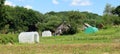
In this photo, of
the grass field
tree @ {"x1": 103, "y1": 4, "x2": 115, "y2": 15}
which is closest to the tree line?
tree @ {"x1": 103, "y1": 4, "x2": 115, "y2": 15}

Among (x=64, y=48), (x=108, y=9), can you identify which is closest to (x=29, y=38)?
(x=64, y=48)

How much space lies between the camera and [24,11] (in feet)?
400

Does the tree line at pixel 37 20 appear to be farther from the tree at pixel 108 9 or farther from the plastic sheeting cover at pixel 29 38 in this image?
the plastic sheeting cover at pixel 29 38

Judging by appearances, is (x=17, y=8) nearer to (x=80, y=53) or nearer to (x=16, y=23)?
(x=16, y=23)

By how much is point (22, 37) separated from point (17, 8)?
77.9m

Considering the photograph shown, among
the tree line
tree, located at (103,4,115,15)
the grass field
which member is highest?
tree, located at (103,4,115,15)

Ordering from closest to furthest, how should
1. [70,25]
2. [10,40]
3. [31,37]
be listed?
[10,40]
[31,37]
[70,25]

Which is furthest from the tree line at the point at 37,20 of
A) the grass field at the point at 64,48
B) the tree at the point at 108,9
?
the grass field at the point at 64,48

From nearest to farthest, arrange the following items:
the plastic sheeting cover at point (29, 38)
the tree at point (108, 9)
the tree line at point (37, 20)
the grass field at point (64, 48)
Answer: the grass field at point (64, 48)
the plastic sheeting cover at point (29, 38)
the tree line at point (37, 20)
the tree at point (108, 9)

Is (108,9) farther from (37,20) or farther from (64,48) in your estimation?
(64,48)

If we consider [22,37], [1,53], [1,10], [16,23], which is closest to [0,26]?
[1,10]

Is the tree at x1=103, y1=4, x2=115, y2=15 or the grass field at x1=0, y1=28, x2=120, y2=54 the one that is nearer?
the grass field at x1=0, y1=28, x2=120, y2=54

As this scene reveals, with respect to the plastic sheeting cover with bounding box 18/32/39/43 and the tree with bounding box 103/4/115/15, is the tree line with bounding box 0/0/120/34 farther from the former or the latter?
the plastic sheeting cover with bounding box 18/32/39/43

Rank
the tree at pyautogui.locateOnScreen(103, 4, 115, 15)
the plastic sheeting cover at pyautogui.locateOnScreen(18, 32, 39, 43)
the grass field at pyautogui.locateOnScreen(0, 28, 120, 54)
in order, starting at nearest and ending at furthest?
the grass field at pyautogui.locateOnScreen(0, 28, 120, 54) < the plastic sheeting cover at pyautogui.locateOnScreen(18, 32, 39, 43) < the tree at pyautogui.locateOnScreen(103, 4, 115, 15)
